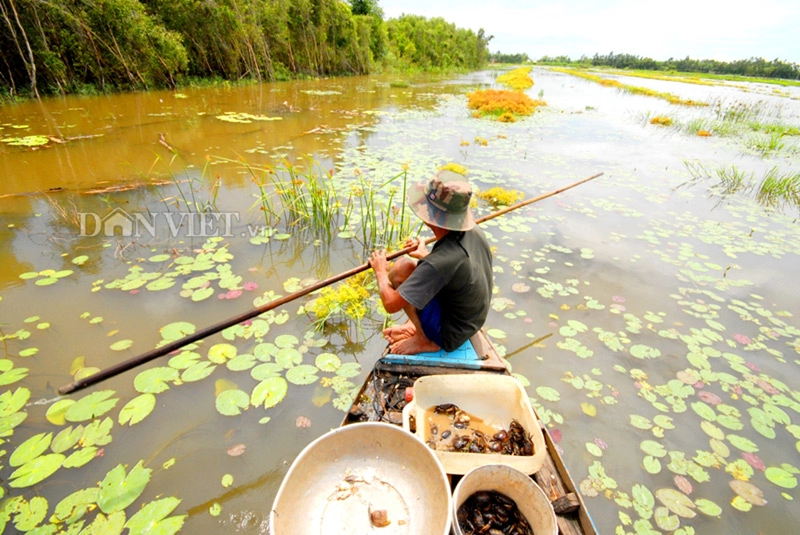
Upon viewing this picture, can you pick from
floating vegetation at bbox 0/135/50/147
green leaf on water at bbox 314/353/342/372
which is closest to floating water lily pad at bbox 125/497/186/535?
green leaf on water at bbox 314/353/342/372

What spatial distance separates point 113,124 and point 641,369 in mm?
9908

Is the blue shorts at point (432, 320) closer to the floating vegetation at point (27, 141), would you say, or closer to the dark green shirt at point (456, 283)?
the dark green shirt at point (456, 283)

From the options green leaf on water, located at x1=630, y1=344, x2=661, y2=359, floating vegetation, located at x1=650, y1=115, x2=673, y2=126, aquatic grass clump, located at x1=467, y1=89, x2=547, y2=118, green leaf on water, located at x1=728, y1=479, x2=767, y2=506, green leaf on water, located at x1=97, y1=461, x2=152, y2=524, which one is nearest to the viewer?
green leaf on water, located at x1=97, y1=461, x2=152, y2=524

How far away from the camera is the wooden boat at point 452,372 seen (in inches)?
53.8

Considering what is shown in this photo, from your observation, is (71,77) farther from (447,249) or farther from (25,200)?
(447,249)

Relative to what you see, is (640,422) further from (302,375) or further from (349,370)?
(302,375)

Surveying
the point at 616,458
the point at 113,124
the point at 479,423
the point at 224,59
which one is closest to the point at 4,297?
the point at 479,423

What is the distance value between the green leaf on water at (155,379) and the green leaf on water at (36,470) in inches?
19.1

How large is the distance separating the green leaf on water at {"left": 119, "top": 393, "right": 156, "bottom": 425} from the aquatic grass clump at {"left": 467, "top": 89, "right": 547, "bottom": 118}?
40.6 feet

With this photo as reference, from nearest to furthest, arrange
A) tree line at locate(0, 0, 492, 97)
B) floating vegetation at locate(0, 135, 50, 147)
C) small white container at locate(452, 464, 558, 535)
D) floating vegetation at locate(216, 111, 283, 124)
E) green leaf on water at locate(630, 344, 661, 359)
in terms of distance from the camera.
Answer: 1. small white container at locate(452, 464, 558, 535)
2. green leaf on water at locate(630, 344, 661, 359)
3. floating vegetation at locate(0, 135, 50, 147)
4. tree line at locate(0, 0, 492, 97)
5. floating vegetation at locate(216, 111, 283, 124)

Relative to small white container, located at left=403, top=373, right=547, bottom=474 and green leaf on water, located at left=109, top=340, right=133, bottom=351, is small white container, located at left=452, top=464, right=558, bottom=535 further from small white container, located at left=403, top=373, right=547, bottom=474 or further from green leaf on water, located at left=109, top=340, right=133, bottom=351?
green leaf on water, located at left=109, top=340, right=133, bottom=351

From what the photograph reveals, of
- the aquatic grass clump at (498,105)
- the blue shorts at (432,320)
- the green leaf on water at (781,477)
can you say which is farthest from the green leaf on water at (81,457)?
the aquatic grass clump at (498,105)

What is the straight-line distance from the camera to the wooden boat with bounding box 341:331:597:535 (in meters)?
1.37

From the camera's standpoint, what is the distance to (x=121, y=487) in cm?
174
